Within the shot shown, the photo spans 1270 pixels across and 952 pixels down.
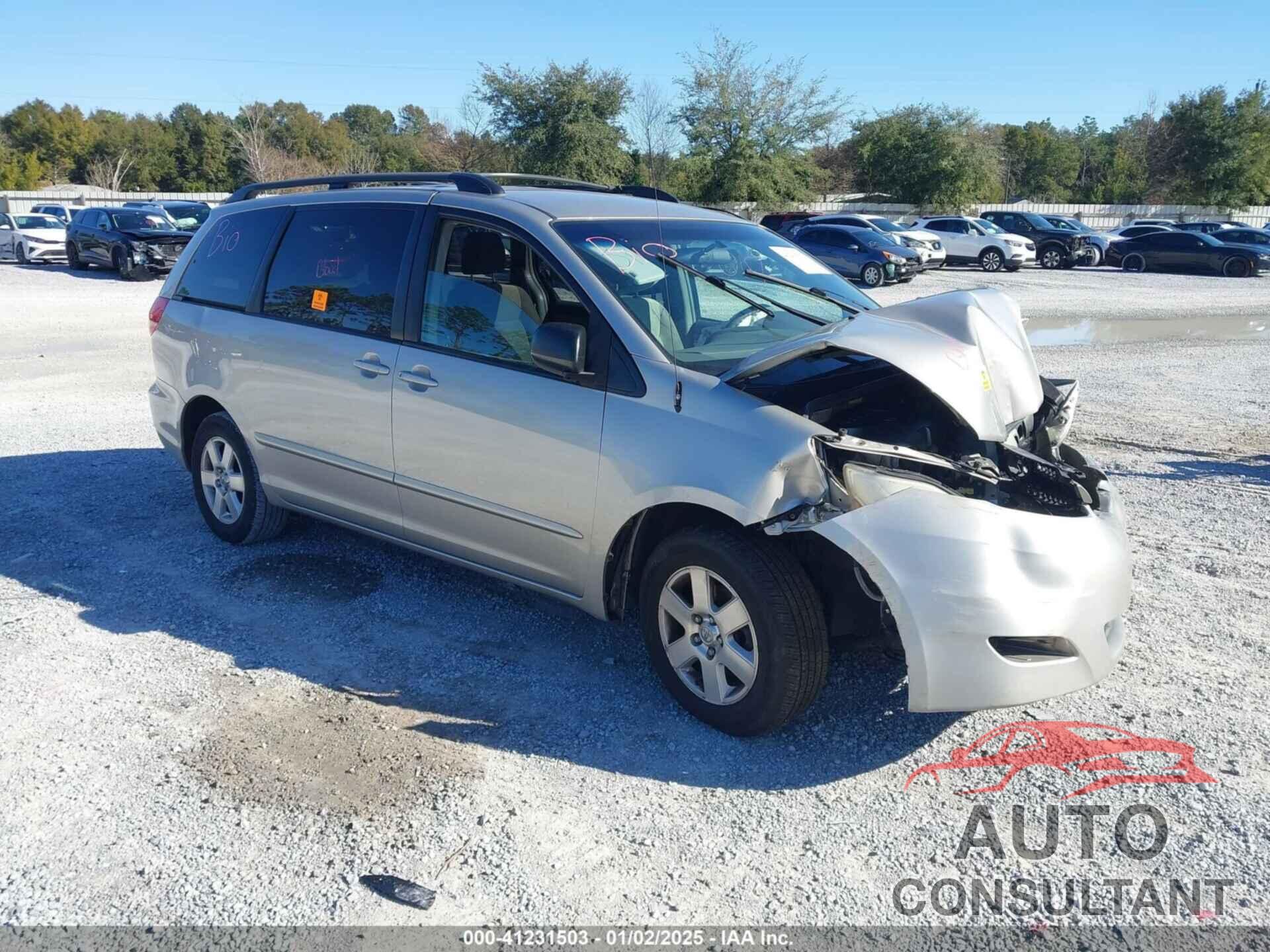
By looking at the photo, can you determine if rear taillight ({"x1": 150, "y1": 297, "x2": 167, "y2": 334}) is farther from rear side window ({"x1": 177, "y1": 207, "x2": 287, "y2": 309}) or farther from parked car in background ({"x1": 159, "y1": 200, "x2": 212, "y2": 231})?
parked car in background ({"x1": 159, "y1": 200, "x2": 212, "y2": 231})

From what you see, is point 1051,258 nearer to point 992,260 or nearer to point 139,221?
point 992,260

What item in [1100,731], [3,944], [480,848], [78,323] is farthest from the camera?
[78,323]

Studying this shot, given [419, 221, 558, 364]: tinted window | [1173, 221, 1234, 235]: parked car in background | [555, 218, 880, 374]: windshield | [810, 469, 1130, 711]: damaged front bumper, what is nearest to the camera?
[810, 469, 1130, 711]: damaged front bumper

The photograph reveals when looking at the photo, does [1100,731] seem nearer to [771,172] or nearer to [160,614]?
[160,614]

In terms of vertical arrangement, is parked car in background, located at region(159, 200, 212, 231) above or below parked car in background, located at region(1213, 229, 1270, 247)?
below

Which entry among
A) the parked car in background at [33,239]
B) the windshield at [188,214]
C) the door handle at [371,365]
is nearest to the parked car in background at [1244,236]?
the windshield at [188,214]

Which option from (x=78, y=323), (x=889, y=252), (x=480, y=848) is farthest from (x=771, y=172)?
(x=480, y=848)

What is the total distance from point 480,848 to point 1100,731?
91.0 inches

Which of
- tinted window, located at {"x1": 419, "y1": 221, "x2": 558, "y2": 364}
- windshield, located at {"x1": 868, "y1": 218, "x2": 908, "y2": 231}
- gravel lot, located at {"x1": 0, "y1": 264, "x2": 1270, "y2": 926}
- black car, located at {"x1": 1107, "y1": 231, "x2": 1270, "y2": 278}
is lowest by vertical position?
gravel lot, located at {"x1": 0, "y1": 264, "x2": 1270, "y2": 926}

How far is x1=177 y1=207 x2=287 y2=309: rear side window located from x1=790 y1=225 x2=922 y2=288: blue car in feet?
65.9

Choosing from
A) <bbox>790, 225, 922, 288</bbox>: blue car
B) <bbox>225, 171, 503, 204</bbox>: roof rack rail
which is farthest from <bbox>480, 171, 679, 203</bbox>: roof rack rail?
<bbox>790, 225, 922, 288</bbox>: blue car

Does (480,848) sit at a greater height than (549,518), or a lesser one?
lesser

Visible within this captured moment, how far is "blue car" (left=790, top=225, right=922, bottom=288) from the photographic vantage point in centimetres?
2469

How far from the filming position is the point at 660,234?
459 centimetres
